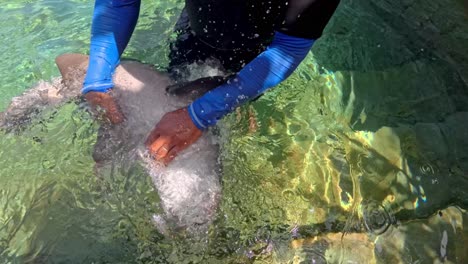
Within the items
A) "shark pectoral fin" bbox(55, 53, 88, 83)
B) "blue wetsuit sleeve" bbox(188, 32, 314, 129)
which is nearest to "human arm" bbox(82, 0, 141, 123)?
"shark pectoral fin" bbox(55, 53, 88, 83)

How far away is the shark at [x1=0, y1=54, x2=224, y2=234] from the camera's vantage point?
2.44 m

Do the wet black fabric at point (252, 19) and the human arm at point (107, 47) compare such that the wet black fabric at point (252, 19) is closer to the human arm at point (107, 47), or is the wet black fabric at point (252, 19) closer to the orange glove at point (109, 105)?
the human arm at point (107, 47)

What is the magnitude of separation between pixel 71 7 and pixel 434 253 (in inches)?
142

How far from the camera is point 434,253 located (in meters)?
2.45

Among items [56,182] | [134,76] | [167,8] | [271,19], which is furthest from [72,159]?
[167,8]

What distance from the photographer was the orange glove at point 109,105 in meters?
2.54

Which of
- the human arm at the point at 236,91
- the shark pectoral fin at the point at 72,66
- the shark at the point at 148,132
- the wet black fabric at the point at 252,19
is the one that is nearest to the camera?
the wet black fabric at the point at 252,19

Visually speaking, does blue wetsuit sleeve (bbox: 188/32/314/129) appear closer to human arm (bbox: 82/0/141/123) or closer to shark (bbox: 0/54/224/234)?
shark (bbox: 0/54/224/234)

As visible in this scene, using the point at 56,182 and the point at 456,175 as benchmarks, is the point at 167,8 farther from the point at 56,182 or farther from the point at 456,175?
the point at 456,175

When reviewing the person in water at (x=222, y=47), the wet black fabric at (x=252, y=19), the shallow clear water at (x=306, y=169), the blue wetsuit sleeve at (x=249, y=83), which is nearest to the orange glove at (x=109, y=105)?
the person in water at (x=222, y=47)

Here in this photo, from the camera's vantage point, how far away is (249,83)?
94.3 inches

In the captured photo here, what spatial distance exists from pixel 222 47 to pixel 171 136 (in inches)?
26.6

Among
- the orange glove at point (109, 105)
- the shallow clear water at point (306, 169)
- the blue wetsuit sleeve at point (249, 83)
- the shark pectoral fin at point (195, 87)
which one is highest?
the blue wetsuit sleeve at point (249, 83)

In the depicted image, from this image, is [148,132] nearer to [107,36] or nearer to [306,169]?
[107,36]
